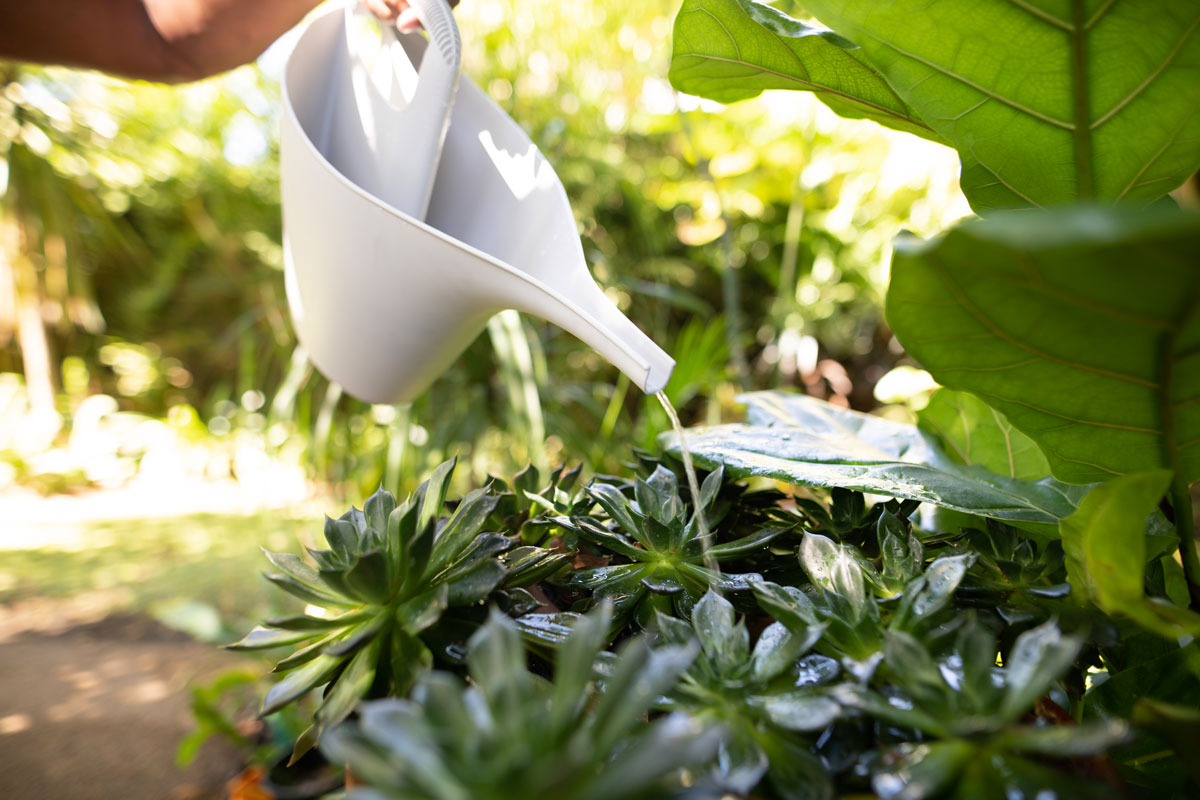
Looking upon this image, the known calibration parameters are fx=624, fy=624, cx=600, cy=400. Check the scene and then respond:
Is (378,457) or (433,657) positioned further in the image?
(378,457)

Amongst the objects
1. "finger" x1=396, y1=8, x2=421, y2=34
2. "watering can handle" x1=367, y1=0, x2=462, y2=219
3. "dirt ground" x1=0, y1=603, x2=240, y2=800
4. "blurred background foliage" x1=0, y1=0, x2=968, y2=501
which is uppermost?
"finger" x1=396, y1=8, x2=421, y2=34

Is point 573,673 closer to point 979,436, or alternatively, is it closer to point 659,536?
point 659,536

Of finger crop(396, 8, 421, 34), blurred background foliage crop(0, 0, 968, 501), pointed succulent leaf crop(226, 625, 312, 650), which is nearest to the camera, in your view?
pointed succulent leaf crop(226, 625, 312, 650)

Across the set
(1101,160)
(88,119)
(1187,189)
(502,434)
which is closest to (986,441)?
(1101,160)

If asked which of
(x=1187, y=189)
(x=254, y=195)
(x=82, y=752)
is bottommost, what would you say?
(x=82, y=752)

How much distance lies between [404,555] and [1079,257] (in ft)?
0.80

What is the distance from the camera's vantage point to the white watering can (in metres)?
0.36

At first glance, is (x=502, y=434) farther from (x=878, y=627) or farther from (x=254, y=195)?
(x=254, y=195)

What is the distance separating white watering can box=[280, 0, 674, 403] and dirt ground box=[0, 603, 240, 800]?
1020 mm

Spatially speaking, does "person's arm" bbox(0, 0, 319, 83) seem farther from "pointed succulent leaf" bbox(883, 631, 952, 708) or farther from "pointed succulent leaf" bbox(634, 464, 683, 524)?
"pointed succulent leaf" bbox(883, 631, 952, 708)

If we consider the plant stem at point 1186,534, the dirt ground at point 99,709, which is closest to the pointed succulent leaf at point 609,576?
the plant stem at point 1186,534

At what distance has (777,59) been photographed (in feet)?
1.11

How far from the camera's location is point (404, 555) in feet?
0.82

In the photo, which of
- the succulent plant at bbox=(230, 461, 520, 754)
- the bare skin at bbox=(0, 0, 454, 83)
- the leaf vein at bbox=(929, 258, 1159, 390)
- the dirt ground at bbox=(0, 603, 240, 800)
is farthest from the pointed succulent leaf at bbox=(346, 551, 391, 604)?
the dirt ground at bbox=(0, 603, 240, 800)
